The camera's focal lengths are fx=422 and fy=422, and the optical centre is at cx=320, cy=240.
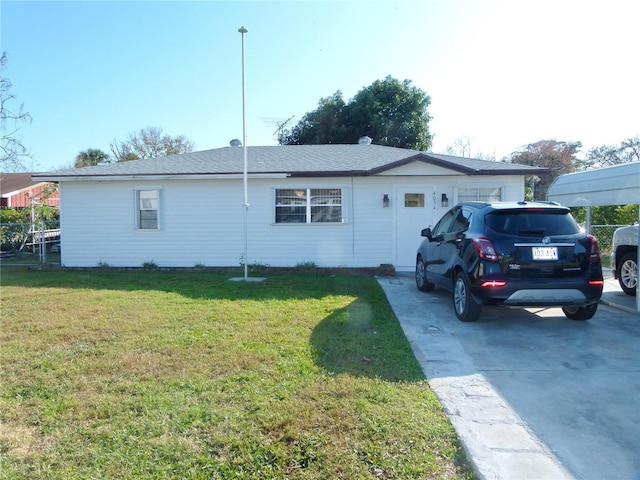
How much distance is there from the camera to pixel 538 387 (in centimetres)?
379

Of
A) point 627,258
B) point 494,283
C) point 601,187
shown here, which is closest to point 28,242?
point 494,283

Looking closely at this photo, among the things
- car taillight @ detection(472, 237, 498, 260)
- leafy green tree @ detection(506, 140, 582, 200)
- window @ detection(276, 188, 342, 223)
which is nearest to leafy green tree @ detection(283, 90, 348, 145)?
leafy green tree @ detection(506, 140, 582, 200)

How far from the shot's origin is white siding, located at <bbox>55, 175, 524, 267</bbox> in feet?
36.3

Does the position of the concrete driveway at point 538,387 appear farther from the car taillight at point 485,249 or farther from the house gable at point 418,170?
the house gable at point 418,170

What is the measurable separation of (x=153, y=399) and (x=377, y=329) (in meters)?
2.98

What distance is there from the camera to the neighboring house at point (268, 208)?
1095cm

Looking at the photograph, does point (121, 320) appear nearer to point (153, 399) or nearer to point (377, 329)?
point (153, 399)

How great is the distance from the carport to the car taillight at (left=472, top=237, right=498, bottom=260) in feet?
10.0

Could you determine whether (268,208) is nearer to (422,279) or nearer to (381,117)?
(422,279)

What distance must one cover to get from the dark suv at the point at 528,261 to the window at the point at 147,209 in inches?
343

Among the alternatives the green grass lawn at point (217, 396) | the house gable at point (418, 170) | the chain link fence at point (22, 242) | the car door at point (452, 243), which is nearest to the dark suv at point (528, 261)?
the car door at point (452, 243)

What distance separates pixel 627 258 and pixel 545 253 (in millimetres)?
3839

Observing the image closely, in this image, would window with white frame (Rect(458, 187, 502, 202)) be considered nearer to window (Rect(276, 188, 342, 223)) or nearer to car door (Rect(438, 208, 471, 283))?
window (Rect(276, 188, 342, 223))

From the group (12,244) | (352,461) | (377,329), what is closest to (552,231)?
(377,329)
